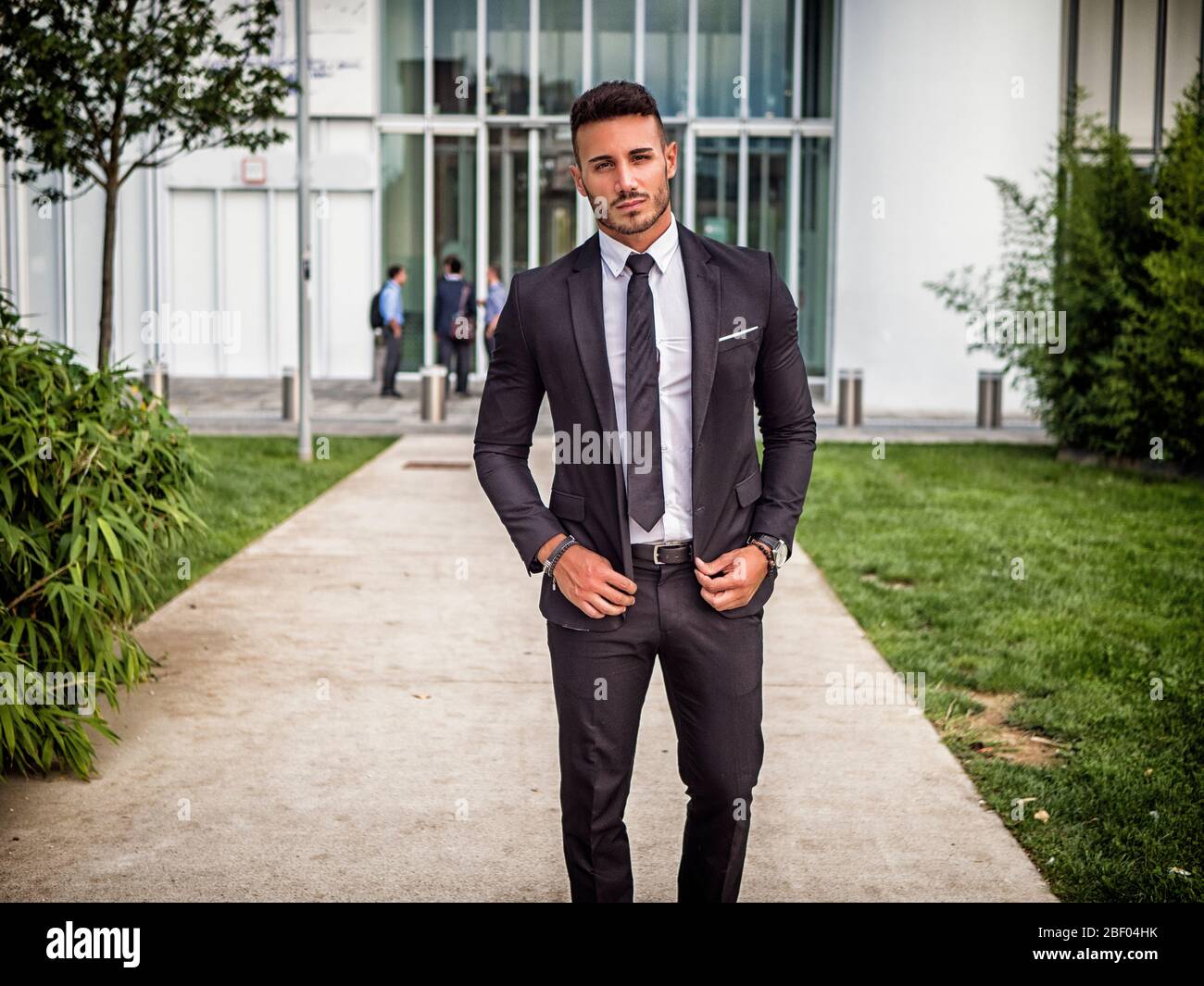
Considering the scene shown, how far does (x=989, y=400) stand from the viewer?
18.8 m

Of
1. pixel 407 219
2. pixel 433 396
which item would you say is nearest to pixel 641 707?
pixel 433 396

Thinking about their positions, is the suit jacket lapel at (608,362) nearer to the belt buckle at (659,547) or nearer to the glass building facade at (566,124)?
the belt buckle at (659,547)

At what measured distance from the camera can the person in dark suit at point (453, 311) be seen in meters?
21.7

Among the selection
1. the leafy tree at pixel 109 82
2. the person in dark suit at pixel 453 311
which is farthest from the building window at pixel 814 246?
the leafy tree at pixel 109 82

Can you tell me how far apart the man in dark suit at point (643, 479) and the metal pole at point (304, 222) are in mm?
11019

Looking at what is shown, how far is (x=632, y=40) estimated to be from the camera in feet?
80.4

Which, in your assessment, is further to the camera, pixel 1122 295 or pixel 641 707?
pixel 1122 295

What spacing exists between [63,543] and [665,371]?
296cm

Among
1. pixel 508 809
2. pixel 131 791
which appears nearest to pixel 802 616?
pixel 508 809

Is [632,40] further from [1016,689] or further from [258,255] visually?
[1016,689]

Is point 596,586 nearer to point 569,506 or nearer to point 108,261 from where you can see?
point 569,506

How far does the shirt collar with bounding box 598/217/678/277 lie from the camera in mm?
3164

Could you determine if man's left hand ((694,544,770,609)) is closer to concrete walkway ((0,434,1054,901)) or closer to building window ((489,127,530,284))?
concrete walkway ((0,434,1054,901))
